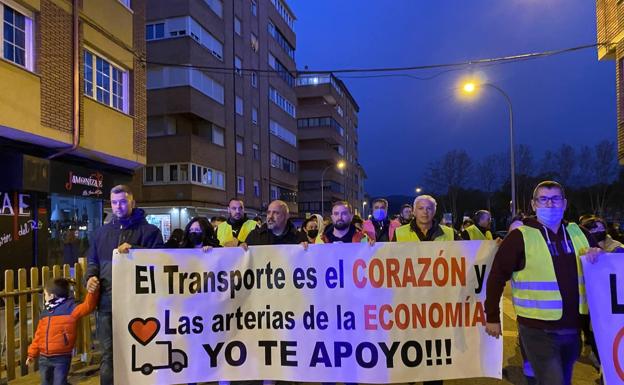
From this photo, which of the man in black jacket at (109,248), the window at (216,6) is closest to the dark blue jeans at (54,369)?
the man in black jacket at (109,248)

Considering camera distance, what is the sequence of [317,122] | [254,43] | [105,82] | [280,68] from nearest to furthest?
[105,82] < [254,43] < [280,68] < [317,122]

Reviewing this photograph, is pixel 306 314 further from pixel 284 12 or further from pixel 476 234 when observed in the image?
pixel 284 12

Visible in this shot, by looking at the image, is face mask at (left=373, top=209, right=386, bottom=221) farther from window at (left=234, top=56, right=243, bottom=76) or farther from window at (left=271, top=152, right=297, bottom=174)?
window at (left=271, top=152, right=297, bottom=174)

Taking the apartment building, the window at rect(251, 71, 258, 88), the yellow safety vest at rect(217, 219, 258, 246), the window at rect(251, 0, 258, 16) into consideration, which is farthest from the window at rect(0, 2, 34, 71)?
the window at rect(251, 0, 258, 16)

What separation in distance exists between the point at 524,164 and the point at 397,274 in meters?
61.3

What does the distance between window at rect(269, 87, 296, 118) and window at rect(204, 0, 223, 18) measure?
11.7 m

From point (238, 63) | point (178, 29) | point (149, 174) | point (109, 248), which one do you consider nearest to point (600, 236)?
point (109, 248)

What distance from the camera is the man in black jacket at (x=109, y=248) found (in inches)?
187

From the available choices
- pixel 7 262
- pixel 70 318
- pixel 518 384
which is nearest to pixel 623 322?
pixel 518 384

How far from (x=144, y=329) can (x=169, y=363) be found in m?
0.39

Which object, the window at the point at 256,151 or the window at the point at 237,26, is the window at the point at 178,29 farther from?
the window at the point at 256,151

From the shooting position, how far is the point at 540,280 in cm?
356

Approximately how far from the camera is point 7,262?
11.3 metres

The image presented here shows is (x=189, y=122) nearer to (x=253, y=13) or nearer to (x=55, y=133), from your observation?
(x=253, y=13)
